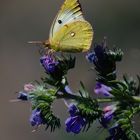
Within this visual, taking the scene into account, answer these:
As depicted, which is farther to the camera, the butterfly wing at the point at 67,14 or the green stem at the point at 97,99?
the butterfly wing at the point at 67,14

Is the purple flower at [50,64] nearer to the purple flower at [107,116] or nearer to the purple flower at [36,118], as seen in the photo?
the purple flower at [36,118]

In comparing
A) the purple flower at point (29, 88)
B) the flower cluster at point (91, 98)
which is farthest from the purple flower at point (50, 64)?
the purple flower at point (29, 88)

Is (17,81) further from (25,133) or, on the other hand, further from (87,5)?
(87,5)

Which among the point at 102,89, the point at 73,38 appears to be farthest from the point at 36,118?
the point at 73,38

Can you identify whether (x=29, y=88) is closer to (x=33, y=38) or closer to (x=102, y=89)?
(x=102, y=89)

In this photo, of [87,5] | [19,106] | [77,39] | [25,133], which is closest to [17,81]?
[19,106]

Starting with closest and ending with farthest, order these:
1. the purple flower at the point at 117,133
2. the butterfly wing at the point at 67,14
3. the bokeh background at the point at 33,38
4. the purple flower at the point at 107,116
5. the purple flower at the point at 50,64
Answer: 1. the purple flower at the point at 117,133
2. the purple flower at the point at 107,116
3. the purple flower at the point at 50,64
4. the butterfly wing at the point at 67,14
5. the bokeh background at the point at 33,38

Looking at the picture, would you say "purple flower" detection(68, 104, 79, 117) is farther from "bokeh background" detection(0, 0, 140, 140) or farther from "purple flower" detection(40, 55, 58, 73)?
"bokeh background" detection(0, 0, 140, 140)
